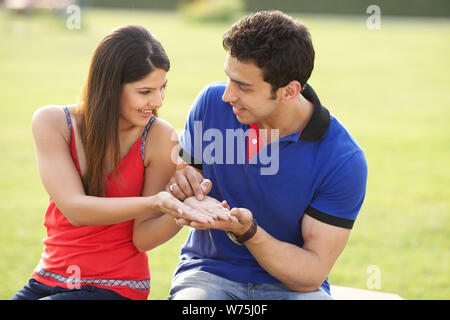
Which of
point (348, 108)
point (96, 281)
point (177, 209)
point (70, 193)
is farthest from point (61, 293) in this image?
point (348, 108)

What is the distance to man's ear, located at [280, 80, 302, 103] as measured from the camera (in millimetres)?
3045

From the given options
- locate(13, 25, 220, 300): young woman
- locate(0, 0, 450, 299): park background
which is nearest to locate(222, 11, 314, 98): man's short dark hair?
locate(13, 25, 220, 300): young woman

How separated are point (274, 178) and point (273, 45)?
68 centimetres

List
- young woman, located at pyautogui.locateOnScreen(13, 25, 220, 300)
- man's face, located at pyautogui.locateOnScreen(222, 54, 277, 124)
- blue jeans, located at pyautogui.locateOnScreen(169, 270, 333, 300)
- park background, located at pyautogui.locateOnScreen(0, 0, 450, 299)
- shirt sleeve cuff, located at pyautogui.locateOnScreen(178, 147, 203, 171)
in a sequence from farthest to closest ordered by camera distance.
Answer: park background, located at pyautogui.locateOnScreen(0, 0, 450, 299) → shirt sleeve cuff, located at pyautogui.locateOnScreen(178, 147, 203, 171) → man's face, located at pyautogui.locateOnScreen(222, 54, 277, 124) → blue jeans, located at pyautogui.locateOnScreen(169, 270, 333, 300) → young woman, located at pyautogui.locateOnScreen(13, 25, 220, 300)

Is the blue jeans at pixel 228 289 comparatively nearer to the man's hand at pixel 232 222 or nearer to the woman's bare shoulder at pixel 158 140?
the man's hand at pixel 232 222

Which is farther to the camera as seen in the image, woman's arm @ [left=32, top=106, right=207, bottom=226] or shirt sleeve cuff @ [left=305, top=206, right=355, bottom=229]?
shirt sleeve cuff @ [left=305, top=206, right=355, bottom=229]

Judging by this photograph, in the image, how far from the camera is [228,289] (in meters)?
2.98

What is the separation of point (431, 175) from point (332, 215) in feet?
17.9

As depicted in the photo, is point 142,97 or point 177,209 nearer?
point 177,209

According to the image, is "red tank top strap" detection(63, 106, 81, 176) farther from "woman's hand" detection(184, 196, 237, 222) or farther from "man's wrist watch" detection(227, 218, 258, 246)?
"man's wrist watch" detection(227, 218, 258, 246)

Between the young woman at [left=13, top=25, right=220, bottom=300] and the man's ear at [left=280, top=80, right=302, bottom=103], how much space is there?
614 mm

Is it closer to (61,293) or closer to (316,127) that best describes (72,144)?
(61,293)

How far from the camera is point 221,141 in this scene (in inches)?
124
